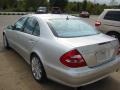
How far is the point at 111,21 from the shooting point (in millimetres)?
8406

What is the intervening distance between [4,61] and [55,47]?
9.46ft

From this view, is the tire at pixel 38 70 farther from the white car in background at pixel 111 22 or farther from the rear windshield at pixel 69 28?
the white car in background at pixel 111 22

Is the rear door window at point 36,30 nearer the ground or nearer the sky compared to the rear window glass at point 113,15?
nearer the sky

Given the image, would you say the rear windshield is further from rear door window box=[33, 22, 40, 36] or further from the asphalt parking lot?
the asphalt parking lot

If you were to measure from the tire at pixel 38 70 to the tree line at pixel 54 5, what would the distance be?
5441cm

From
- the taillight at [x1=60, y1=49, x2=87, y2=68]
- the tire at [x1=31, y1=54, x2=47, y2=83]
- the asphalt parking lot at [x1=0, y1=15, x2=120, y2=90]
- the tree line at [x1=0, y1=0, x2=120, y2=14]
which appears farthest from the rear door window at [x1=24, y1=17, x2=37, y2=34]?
the tree line at [x1=0, y1=0, x2=120, y2=14]

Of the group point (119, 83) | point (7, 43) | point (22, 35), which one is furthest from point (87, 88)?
point (7, 43)

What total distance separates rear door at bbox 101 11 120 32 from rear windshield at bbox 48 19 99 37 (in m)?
3.41

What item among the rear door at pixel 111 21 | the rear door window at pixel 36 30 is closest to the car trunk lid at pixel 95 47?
the rear door window at pixel 36 30

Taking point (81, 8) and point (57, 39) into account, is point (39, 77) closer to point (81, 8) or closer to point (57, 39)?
point (57, 39)

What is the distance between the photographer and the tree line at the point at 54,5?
61.0m

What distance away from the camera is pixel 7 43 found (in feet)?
25.1

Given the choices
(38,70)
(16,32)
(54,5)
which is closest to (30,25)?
(16,32)

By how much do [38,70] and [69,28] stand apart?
3.88 ft
